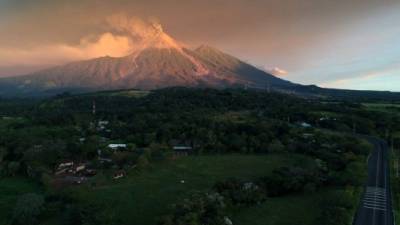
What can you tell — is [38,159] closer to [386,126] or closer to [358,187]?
[358,187]

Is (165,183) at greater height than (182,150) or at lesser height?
lesser

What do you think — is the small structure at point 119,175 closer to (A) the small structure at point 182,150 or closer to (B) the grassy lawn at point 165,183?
(B) the grassy lawn at point 165,183

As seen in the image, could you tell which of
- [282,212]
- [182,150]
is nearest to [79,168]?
[182,150]

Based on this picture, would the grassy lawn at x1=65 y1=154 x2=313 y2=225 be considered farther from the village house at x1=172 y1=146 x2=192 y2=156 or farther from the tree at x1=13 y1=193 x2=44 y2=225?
the tree at x1=13 y1=193 x2=44 y2=225

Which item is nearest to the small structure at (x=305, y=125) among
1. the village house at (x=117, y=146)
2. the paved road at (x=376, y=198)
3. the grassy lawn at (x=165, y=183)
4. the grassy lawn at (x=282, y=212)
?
the grassy lawn at (x=165, y=183)

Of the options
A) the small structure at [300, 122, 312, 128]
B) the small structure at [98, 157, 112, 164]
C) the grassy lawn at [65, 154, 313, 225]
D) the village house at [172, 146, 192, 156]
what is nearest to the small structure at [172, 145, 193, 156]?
the village house at [172, 146, 192, 156]

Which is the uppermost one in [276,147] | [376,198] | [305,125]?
[305,125]

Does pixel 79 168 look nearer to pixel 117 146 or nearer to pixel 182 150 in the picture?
pixel 117 146
